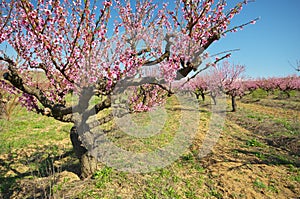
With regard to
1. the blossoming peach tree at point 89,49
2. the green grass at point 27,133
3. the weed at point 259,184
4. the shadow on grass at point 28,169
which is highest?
the blossoming peach tree at point 89,49

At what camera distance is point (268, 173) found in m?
6.27

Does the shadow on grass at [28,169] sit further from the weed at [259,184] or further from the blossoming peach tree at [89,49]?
the weed at [259,184]

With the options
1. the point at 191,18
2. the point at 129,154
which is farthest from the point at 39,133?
the point at 191,18

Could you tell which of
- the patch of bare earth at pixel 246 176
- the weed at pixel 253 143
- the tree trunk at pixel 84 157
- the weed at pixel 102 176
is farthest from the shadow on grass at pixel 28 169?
the weed at pixel 253 143

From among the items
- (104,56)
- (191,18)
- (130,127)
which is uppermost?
(191,18)

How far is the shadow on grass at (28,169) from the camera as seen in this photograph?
5.08m

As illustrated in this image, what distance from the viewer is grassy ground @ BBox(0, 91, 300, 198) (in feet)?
15.8

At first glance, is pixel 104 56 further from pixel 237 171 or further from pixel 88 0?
pixel 237 171

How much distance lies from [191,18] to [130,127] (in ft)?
23.5

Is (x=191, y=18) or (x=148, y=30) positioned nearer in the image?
(x=191, y=18)

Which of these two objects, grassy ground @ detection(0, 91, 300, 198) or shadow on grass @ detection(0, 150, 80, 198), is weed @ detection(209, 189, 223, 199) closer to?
grassy ground @ detection(0, 91, 300, 198)

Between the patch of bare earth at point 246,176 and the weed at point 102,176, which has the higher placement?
the weed at point 102,176

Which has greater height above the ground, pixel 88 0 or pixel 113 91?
pixel 88 0

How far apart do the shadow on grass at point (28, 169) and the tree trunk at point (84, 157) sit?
650 millimetres
